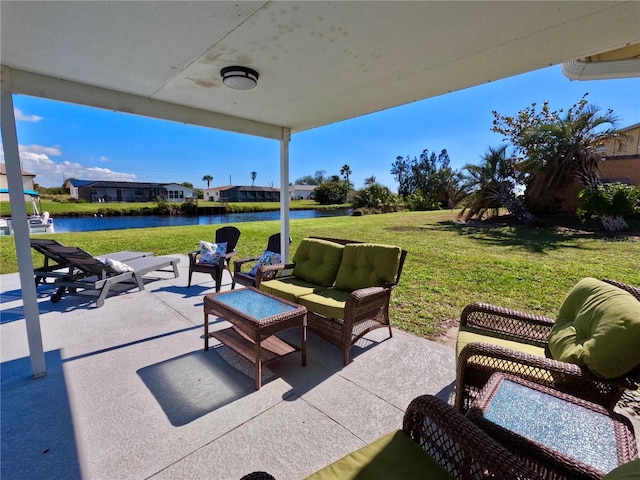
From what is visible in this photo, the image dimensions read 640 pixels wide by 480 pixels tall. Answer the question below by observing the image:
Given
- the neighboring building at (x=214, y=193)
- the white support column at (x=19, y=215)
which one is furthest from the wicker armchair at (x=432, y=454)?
the neighboring building at (x=214, y=193)

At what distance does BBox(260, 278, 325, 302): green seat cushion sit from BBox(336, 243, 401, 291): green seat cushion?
0.32 m

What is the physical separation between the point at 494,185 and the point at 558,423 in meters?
13.7

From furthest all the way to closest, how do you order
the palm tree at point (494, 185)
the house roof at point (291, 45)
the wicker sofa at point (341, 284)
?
1. the palm tree at point (494, 185)
2. the wicker sofa at point (341, 284)
3. the house roof at point (291, 45)

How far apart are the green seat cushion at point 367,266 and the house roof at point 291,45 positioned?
1569 millimetres

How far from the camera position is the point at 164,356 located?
2.76 metres

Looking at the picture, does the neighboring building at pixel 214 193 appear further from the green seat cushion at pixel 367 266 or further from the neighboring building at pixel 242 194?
the green seat cushion at pixel 367 266

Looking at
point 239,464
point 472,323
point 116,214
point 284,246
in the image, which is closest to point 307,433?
point 239,464

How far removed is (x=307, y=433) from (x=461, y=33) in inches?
104

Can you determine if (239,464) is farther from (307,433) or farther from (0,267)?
(0,267)

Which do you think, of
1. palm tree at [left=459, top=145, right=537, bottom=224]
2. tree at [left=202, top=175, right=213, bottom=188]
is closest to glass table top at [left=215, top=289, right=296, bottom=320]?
palm tree at [left=459, top=145, right=537, bottom=224]

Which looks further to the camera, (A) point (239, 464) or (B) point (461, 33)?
(B) point (461, 33)

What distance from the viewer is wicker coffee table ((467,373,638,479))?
116 cm

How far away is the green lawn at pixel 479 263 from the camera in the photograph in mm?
4258

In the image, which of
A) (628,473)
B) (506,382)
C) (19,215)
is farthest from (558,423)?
(19,215)
